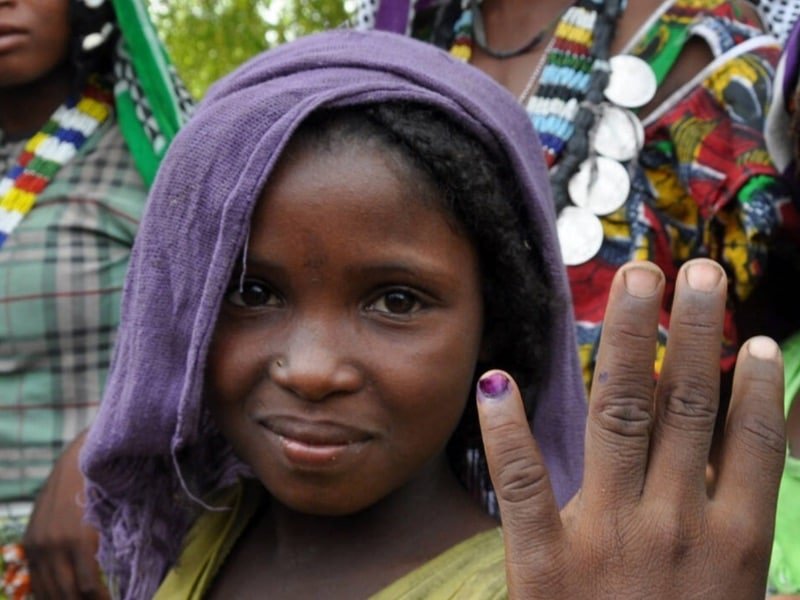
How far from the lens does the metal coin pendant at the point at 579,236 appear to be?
2311mm

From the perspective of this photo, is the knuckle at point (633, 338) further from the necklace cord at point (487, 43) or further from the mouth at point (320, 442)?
the necklace cord at point (487, 43)

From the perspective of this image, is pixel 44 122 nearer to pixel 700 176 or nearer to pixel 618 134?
pixel 618 134

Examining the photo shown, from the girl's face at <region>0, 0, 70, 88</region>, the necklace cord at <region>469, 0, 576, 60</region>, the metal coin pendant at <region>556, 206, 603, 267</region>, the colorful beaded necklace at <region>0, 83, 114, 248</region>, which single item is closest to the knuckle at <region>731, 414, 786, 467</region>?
the metal coin pendant at <region>556, 206, 603, 267</region>

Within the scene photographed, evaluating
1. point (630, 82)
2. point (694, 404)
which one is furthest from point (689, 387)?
point (630, 82)

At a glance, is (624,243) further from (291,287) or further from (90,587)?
(90,587)

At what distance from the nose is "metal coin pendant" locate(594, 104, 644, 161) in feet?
3.35

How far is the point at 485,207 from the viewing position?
1.61 meters

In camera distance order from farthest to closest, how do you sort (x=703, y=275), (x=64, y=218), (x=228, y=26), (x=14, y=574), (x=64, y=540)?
1. (x=228, y=26)
2. (x=64, y=218)
3. (x=14, y=574)
4. (x=64, y=540)
5. (x=703, y=275)

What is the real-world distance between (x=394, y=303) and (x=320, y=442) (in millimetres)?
201

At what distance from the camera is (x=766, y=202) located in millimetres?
2219

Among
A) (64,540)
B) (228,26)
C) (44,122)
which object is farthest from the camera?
(228,26)

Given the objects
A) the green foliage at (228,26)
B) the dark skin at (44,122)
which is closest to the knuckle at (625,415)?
the dark skin at (44,122)

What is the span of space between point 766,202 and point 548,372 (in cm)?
68

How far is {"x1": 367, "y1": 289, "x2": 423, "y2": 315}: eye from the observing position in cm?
156
